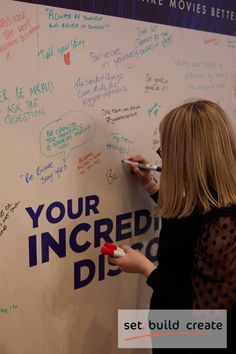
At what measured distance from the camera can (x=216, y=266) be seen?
1.02 m

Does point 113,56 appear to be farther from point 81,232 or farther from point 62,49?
point 81,232

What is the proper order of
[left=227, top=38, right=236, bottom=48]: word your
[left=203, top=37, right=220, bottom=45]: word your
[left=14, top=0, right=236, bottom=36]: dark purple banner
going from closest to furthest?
[left=14, top=0, right=236, bottom=36]: dark purple banner → [left=203, top=37, right=220, bottom=45]: word your → [left=227, top=38, right=236, bottom=48]: word your

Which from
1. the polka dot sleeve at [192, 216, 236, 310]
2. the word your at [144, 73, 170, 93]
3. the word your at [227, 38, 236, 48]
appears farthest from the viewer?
the word your at [227, 38, 236, 48]

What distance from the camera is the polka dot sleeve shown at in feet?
3.31

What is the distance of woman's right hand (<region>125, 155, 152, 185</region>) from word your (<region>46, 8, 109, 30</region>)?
1.68 ft

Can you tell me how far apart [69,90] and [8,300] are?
0.72 m

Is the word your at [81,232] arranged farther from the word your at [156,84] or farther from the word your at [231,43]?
the word your at [231,43]

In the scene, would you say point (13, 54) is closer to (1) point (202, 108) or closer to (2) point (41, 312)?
(1) point (202, 108)

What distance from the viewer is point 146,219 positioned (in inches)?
69.4

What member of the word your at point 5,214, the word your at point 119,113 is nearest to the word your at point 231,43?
the word your at point 119,113

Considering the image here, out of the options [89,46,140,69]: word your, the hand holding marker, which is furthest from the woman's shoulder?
[89,46,140,69]: word your

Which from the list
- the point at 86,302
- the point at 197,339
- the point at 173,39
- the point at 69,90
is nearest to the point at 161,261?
the point at 197,339

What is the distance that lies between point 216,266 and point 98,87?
765 mm

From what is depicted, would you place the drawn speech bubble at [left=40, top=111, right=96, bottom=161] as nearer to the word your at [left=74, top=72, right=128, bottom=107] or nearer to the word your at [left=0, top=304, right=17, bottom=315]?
the word your at [left=74, top=72, right=128, bottom=107]
